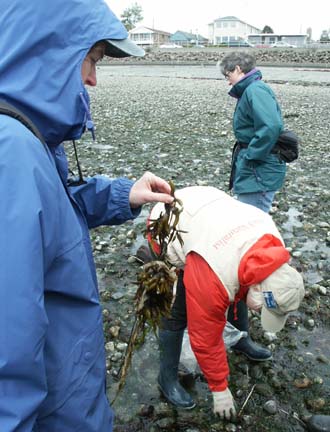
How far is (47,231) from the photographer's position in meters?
1.36

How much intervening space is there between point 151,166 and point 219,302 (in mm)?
6701

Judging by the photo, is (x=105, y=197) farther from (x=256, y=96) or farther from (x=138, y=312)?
(x=256, y=96)

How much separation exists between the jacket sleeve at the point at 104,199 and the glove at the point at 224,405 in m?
1.55

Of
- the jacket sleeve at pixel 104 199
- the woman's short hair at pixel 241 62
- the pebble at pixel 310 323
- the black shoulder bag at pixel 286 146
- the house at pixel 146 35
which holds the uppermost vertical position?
the house at pixel 146 35

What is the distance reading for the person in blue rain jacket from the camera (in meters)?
1.26

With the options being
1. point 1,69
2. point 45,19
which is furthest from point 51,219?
point 45,19

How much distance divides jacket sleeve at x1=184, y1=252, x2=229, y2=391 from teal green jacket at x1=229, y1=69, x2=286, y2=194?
242 centimetres

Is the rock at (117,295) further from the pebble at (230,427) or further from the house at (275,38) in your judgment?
the house at (275,38)

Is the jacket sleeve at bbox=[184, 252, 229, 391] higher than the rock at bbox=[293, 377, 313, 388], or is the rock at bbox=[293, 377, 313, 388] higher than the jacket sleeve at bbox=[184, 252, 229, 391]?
the jacket sleeve at bbox=[184, 252, 229, 391]

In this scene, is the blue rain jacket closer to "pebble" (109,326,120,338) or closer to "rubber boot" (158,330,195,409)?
"rubber boot" (158,330,195,409)

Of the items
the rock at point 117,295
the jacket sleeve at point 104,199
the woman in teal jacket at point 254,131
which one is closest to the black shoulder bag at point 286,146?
the woman in teal jacket at point 254,131

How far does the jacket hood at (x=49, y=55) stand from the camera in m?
1.41

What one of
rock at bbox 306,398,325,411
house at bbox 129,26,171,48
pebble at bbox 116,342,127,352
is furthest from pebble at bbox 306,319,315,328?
house at bbox 129,26,171,48

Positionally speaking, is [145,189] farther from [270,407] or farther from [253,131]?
[253,131]
